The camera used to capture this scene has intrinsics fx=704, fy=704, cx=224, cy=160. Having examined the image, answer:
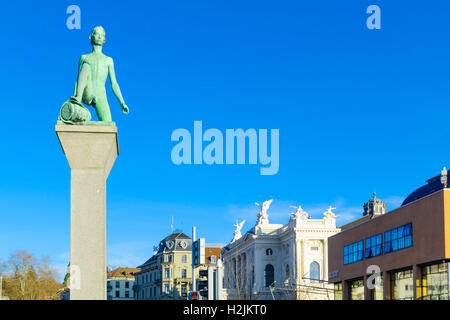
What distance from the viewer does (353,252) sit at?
Answer: 6144cm

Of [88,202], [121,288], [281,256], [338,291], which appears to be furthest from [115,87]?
[121,288]

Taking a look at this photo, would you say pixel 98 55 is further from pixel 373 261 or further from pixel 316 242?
pixel 316 242

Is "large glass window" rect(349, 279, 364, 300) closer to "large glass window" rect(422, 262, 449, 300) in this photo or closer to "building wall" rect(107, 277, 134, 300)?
"large glass window" rect(422, 262, 449, 300)

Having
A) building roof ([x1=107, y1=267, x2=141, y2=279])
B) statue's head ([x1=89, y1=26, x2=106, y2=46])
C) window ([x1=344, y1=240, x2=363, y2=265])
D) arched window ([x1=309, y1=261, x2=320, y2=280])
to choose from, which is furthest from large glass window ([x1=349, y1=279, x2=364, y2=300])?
building roof ([x1=107, y1=267, x2=141, y2=279])

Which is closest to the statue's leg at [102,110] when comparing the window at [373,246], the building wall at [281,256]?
the window at [373,246]

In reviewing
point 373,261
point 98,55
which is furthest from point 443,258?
point 98,55

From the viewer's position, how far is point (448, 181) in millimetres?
81312

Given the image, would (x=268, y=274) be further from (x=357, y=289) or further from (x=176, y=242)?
(x=357, y=289)

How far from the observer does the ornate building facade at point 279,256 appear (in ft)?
395

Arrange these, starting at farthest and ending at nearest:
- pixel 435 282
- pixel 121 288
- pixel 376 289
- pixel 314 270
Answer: pixel 121 288 < pixel 314 270 < pixel 376 289 < pixel 435 282

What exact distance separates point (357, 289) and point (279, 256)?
73640 millimetres

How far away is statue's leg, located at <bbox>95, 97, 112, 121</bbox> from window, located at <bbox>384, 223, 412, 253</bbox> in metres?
37.4

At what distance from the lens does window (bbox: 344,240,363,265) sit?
196 ft
